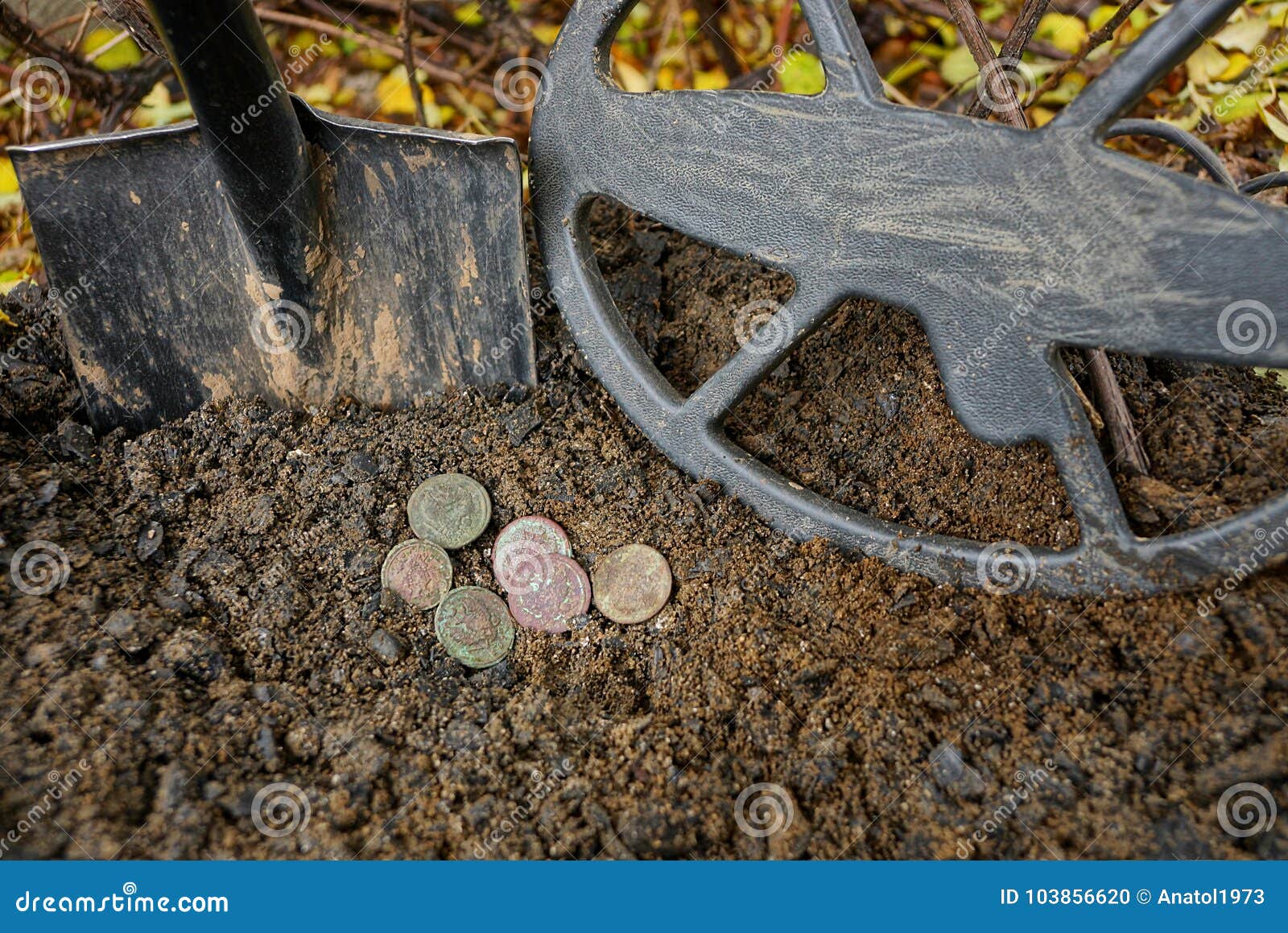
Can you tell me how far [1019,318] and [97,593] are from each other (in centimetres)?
139

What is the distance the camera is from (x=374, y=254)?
5.52 feet

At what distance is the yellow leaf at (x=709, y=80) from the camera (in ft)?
8.85

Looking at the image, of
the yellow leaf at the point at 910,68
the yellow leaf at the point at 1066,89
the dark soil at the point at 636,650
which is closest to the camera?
the dark soil at the point at 636,650

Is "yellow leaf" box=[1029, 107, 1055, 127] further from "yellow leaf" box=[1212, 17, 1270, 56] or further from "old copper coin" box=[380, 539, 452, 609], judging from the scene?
"old copper coin" box=[380, 539, 452, 609]

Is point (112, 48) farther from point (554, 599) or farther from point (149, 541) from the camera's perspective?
point (554, 599)

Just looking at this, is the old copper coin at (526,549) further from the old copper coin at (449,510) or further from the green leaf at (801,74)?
the green leaf at (801,74)

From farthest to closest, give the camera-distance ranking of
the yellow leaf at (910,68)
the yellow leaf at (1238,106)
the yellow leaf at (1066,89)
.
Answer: the yellow leaf at (910,68)
the yellow leaf at (1066,89)
the yellow leaf at (1238,106)

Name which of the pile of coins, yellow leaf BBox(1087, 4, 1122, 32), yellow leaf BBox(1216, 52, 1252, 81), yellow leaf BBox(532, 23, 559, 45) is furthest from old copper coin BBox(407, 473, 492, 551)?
yellow leaf BBox(1087, 4, 1122, 32)

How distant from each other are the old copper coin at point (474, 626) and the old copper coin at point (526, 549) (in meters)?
0.04

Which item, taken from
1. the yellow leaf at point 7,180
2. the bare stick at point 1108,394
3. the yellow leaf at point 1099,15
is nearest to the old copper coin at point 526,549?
the bare stick at point 1108,394

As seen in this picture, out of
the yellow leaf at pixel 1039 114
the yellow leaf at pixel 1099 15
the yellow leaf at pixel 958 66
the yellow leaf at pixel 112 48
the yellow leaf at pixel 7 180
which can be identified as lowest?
the yellow leaf at pixel 7 180

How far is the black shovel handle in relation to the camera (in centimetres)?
136

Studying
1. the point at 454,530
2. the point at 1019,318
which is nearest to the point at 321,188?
the point at 454,530

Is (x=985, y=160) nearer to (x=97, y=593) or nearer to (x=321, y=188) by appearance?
(x=321, y=188)
